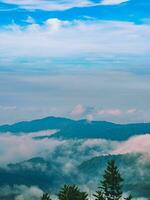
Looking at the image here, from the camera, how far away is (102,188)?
85.1 m

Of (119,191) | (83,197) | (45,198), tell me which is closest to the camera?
(83,197)

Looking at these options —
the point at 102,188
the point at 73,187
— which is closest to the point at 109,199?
the point at 102,188

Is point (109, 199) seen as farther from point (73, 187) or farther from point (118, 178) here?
point (73, 187)

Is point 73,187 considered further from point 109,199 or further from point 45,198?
point 109,199

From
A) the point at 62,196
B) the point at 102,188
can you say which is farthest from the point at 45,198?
the point at 102,188

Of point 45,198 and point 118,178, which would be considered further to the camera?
point 118,178

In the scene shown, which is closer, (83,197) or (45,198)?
(83,197)

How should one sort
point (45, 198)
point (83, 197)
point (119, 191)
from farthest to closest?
point (119, 191) < point (45, 198) < point (83, 197)

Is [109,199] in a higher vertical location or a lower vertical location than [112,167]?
lower

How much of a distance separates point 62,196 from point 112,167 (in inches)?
501

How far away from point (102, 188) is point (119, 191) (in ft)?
10.1

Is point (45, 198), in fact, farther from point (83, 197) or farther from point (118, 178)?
point (118, 178)

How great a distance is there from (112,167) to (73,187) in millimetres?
10708

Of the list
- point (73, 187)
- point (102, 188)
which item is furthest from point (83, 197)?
point (102, 188)
